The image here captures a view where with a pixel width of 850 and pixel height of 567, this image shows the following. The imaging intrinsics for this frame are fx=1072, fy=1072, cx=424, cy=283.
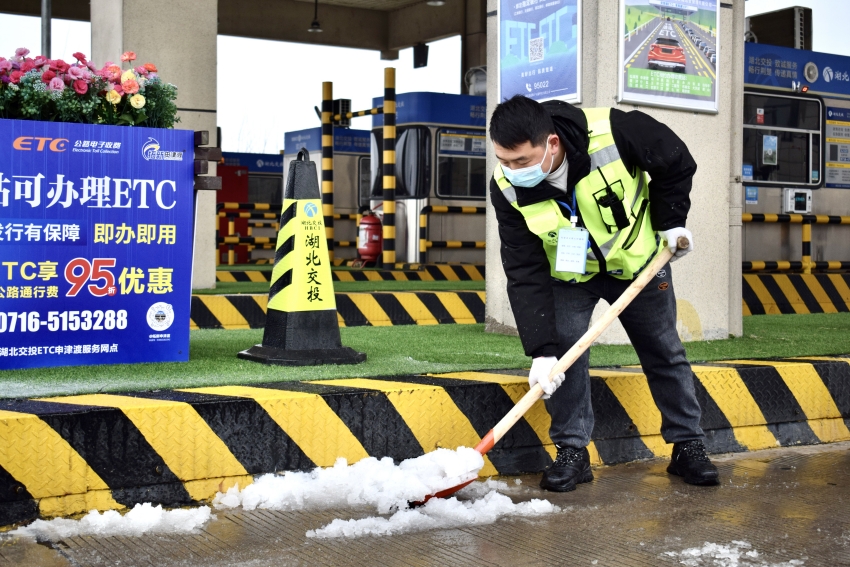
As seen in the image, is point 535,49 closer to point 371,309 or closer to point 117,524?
point 371,309

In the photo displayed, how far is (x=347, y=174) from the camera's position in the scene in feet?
60.6

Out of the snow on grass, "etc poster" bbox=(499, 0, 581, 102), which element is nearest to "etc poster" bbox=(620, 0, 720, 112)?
"etc poster" bbox=(499, 0, 581, 102)

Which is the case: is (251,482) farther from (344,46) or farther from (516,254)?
(344,46)

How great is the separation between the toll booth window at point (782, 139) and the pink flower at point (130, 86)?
833 cm

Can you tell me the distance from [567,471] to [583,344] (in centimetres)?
50

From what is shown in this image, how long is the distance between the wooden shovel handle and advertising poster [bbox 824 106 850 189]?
9.33 metres

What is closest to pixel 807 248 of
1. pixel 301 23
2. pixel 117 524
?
pixel 117 524

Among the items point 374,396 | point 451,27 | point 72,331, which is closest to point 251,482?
point 374,396

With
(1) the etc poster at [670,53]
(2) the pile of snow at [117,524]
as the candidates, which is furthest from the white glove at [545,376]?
(1) the etc poster at [670,53]

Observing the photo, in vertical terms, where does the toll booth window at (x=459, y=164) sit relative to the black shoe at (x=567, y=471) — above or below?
above

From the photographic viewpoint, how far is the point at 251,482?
363cm

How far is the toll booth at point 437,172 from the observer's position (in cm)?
1473

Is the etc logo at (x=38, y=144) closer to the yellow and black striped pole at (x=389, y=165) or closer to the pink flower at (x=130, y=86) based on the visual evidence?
the pink flower at (x=130, y=86)

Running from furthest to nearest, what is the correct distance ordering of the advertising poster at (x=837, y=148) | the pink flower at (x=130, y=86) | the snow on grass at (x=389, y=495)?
1. the advertising poster at (x=837, y=148)
2. the pink flower at (x=130, y=86)
3. the snow on grass at (x=389, y=495)
